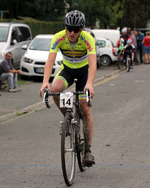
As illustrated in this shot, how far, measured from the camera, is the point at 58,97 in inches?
264

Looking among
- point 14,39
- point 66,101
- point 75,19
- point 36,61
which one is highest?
point 75,19

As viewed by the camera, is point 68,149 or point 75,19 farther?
point 75,19

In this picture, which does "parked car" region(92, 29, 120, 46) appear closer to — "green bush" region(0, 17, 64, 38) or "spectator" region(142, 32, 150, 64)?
"spectator" region(142, 32, 150, 64)

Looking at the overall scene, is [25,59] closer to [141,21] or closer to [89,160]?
[89,160]

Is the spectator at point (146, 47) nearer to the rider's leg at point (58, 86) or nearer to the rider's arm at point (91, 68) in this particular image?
the rider's leg at point (58, 86)

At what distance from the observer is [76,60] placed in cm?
684

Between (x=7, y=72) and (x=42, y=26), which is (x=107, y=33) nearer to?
(x=42, y=26)

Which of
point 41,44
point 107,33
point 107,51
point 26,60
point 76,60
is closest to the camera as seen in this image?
point 76,60

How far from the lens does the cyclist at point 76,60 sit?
21.1ft

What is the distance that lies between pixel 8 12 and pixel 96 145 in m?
40.1

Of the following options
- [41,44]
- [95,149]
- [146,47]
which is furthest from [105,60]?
[95,149]

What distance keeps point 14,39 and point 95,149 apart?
1402cm

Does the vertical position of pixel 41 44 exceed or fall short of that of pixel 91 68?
it falls short

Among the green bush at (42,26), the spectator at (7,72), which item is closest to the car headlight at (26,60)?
the spectator at (7,72)
